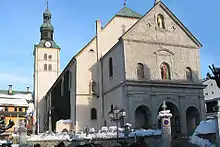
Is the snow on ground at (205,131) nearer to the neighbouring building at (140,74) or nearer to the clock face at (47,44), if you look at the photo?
the neighbouring building at (140,74)

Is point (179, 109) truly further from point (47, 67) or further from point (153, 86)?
point (47, 67)

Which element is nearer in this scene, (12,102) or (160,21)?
(160,21)

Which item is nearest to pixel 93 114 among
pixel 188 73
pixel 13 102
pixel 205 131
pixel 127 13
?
pixel 188 73

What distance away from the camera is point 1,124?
21.2m

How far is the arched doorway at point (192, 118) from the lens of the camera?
3556 cm

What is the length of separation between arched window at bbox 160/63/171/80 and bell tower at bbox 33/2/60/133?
122ft

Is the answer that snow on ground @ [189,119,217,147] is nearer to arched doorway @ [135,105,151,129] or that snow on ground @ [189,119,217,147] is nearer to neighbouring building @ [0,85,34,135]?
arched doorway @ [135,105,151,129]

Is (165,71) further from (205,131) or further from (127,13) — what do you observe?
(205,131)

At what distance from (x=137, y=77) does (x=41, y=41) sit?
1677 inches

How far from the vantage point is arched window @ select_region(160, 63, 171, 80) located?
117 ft

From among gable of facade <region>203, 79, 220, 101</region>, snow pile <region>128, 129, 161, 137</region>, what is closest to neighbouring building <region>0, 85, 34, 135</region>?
gable of facade <region>203, 79, 220, 101</region>

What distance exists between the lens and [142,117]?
34594 mm

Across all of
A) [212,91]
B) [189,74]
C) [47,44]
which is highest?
[47,44]

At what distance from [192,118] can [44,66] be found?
41.7 meters
